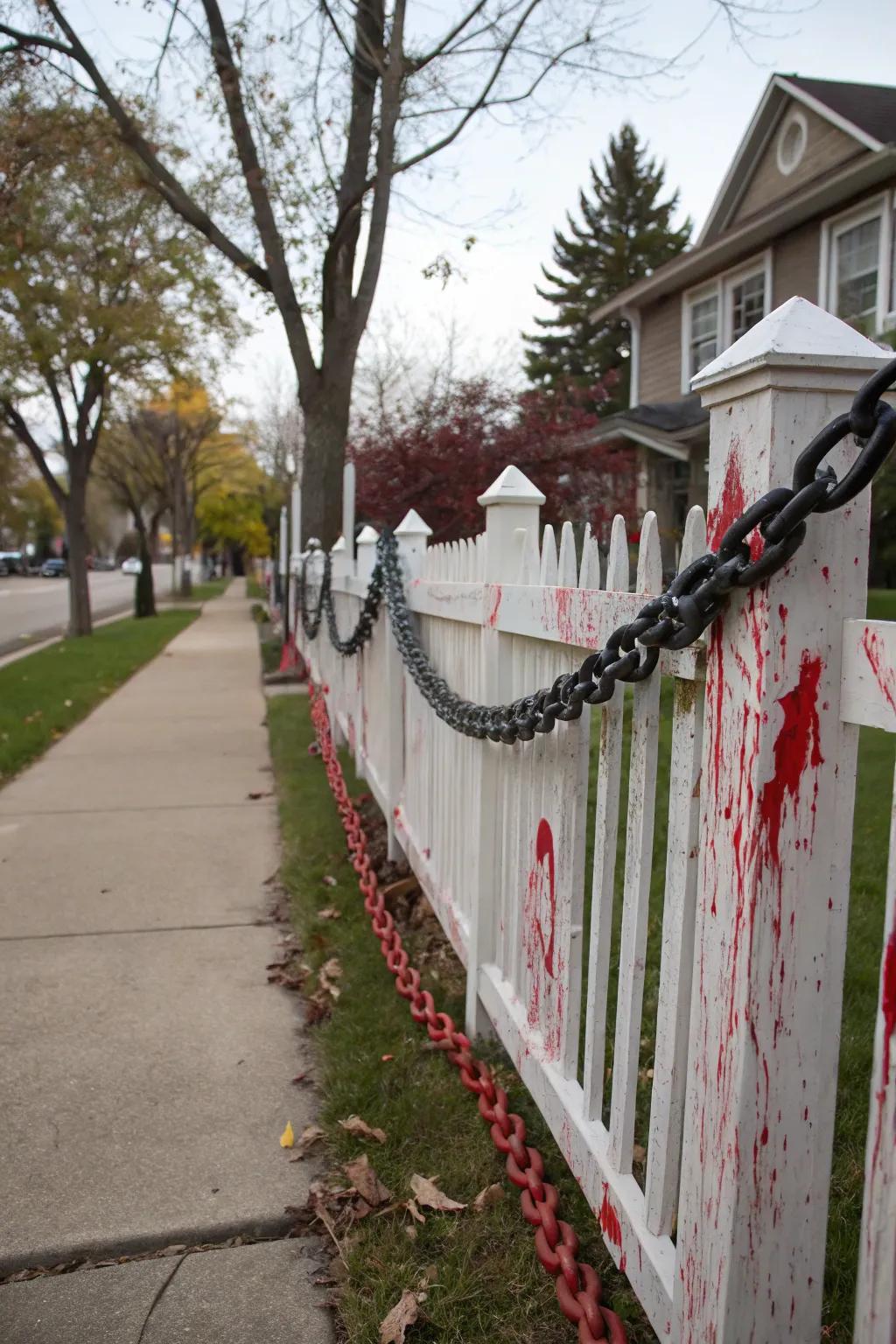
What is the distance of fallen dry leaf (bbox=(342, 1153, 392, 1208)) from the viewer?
2.56 meters

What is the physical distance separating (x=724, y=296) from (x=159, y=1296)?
1674 centimetres

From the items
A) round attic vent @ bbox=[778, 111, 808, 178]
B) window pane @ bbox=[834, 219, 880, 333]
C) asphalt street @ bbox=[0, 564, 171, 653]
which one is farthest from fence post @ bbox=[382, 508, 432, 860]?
asphalt street @ bbox=[0, 564, 171, 653]

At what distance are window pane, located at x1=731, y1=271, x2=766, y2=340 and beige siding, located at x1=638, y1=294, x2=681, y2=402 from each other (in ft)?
4.76

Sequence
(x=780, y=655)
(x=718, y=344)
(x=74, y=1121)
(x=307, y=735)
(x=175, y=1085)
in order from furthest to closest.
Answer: (x=718, y=344) → (x=307, y=735) → (x=175, y=1085) → (x=74, y=1121) → (x=780, y=655)

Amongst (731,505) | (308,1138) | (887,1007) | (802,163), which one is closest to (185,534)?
(802,163)

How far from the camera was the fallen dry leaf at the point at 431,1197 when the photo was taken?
2525mm

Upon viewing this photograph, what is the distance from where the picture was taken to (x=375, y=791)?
18.9 feet

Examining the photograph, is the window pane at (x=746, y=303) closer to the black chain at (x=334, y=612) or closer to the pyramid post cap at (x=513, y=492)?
the black chain at (x=334, y=612)

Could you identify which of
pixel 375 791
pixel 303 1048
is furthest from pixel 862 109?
pixel 303 1048

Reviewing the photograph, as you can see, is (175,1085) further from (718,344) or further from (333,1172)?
(718,344)

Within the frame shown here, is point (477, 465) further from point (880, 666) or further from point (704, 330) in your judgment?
point (880, 666)

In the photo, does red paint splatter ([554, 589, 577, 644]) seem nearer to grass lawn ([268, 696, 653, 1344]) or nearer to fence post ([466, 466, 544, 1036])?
fence post ([466, 466, 544, 1036])

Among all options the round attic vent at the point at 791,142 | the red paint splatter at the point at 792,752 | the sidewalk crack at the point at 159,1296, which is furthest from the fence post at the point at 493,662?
the round attic vent at the point at 791,142

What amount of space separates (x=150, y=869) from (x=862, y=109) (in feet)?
46.7
